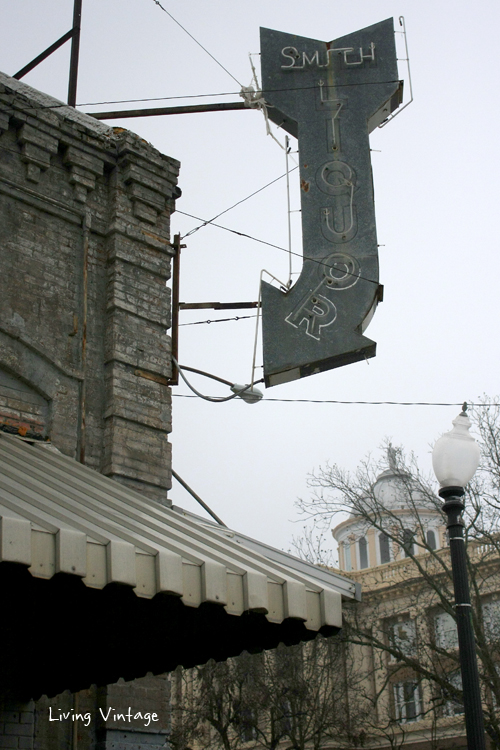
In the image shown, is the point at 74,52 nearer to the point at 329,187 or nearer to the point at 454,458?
the point at 329,187

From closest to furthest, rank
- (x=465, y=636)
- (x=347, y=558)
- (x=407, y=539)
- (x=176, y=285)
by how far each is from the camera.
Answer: (x=465, y=636)
(x=176, y=285)
(x=407, y=539)
(x=347, y=558)

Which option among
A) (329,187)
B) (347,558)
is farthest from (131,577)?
(347,558)

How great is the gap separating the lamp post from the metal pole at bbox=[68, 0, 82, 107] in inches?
279

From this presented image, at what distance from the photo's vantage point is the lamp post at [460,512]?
601 centimetres

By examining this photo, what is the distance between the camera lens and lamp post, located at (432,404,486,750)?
6.01 meters

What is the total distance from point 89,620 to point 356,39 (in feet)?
28.1

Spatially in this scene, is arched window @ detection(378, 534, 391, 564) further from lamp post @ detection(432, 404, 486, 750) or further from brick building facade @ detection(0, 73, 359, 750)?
lamp post @ detection(432, 404, 486, 750)

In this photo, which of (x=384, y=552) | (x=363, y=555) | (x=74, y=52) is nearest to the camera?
(x=74, y=52)

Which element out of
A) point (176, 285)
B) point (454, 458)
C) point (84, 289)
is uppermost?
point (176, 285)

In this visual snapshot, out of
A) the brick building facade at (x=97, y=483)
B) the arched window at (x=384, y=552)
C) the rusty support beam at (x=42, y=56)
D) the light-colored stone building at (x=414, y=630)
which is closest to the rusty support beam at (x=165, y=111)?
the brick building facade at (x=97, y=483)

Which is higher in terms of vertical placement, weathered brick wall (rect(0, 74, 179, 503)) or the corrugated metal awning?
weathered brick wall (rect(0, 74, 179, 503))

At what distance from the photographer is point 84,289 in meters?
9.16

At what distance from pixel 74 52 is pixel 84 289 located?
411cm

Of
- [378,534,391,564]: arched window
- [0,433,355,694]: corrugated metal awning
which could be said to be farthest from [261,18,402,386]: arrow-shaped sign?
[378,534,391,564]: arched window
